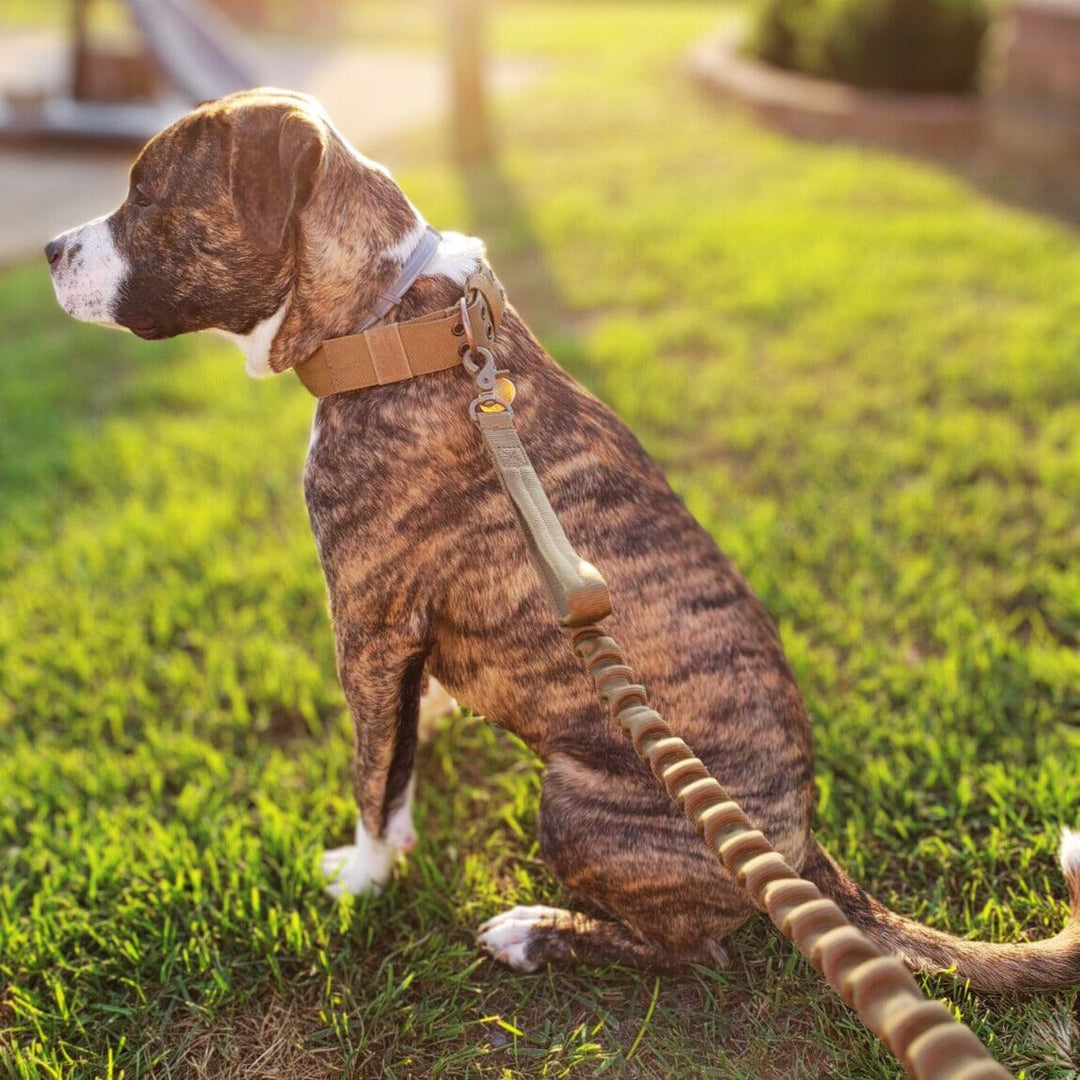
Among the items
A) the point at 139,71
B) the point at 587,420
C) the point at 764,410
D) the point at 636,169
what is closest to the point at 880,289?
the point at 764,410

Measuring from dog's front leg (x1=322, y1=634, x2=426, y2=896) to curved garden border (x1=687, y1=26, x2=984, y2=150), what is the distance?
739cm

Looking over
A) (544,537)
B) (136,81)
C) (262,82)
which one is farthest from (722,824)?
(136,81)

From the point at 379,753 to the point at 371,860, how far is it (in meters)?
0.34

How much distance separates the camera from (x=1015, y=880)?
2586 mm

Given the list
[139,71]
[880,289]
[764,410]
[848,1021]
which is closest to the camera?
[848,1021]

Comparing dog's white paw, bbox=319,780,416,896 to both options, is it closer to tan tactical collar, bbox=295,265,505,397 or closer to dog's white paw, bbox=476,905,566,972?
dog's white paw, bbox=476,905,566,972

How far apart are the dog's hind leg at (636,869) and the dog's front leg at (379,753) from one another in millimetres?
373

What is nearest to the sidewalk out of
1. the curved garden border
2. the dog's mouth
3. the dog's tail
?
the curved garden border

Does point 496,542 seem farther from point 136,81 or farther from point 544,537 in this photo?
point 136,81

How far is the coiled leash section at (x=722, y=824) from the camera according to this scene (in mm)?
1283

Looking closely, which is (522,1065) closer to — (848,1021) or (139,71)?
(848,1021)

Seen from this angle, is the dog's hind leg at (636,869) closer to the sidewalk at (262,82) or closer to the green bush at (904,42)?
the sidewalk at (262,82)

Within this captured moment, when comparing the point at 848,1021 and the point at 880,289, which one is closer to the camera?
the point at 848,1021

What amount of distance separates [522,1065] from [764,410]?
3258mm
